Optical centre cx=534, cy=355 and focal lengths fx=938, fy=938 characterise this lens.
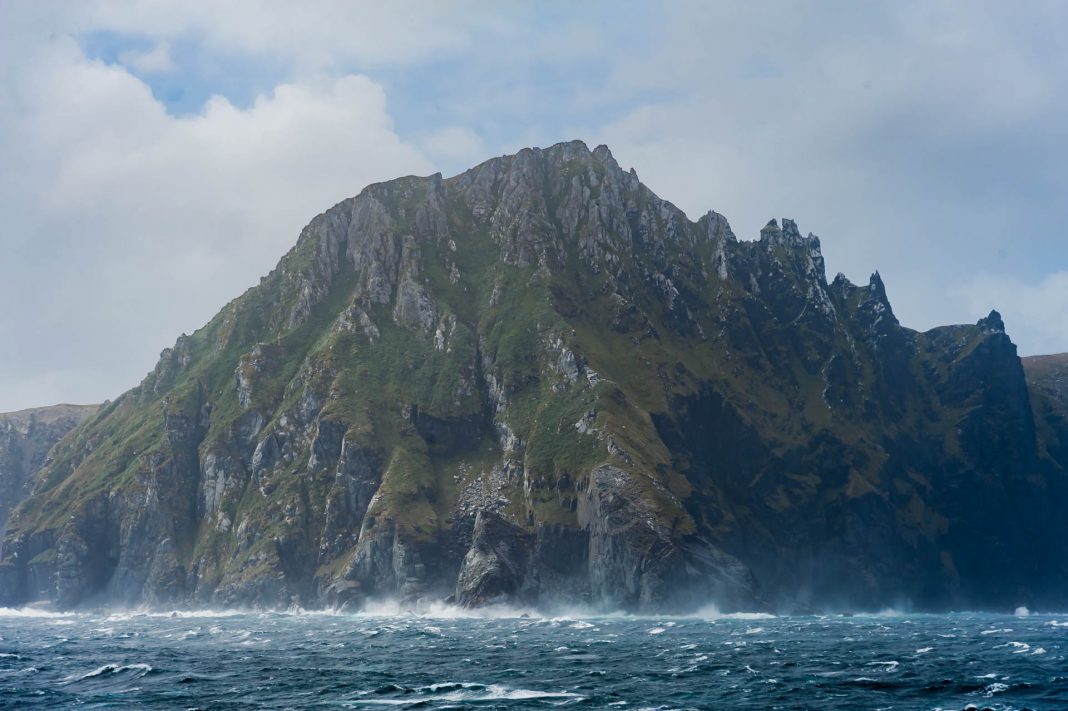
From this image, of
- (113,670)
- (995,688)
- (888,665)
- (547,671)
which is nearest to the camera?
(995,688)

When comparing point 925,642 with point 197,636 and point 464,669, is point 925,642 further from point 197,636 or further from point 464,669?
point 197,636

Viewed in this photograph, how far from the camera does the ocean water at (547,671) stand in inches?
2557

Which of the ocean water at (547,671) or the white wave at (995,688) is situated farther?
the white wave at (995,688)

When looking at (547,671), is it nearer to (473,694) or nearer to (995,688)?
(473,694)

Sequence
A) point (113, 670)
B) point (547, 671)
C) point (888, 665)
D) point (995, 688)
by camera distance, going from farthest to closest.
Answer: point (113, 670) → point (888, 665) → point (547, 671) → point (995, 688)

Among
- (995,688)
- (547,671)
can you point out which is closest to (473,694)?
(547,671)

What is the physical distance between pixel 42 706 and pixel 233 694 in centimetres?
1258

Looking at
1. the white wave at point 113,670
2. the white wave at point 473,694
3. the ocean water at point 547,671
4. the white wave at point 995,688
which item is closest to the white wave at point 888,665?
the ocean water at point 547,671

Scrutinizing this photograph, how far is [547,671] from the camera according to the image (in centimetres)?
8256

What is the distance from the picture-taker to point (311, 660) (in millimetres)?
95000

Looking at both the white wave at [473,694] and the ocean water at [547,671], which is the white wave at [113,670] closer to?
the ocean water at [547,671]

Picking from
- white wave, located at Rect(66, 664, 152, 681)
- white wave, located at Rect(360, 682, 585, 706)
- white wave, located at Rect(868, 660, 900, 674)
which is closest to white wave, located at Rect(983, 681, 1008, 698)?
white wave, located at Rect(868, 660, 900, 674)

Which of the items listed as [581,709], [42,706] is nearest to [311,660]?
[42,706]

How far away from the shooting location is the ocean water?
64938 millimetres
